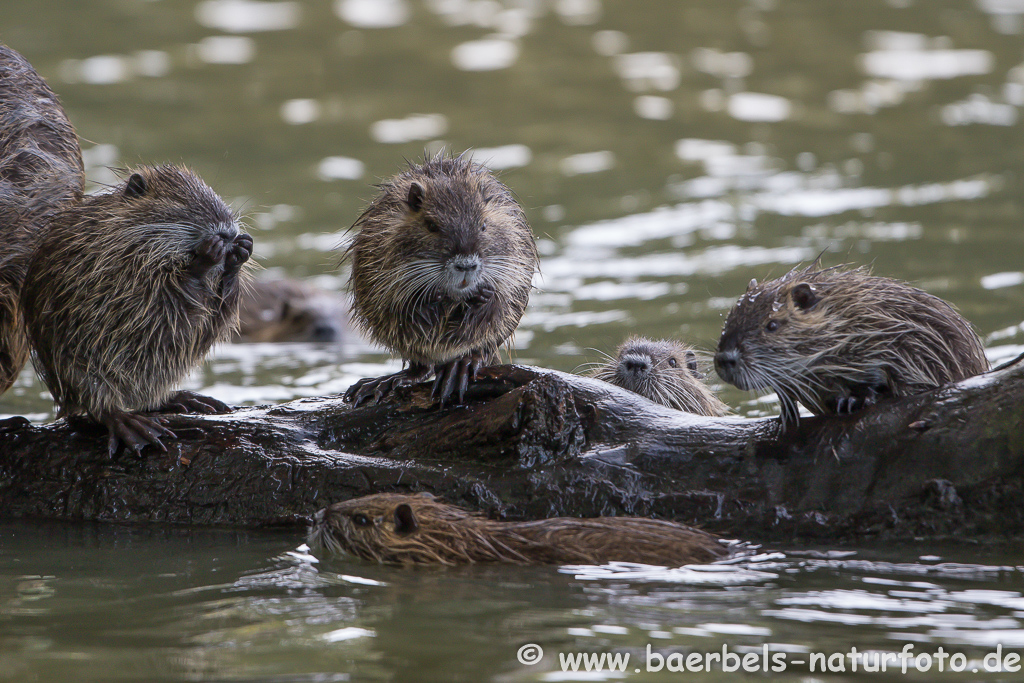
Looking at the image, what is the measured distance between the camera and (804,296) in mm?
4711

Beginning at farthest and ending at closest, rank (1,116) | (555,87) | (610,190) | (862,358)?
(555,87) < (610,190) < (1,116) < (862,358)

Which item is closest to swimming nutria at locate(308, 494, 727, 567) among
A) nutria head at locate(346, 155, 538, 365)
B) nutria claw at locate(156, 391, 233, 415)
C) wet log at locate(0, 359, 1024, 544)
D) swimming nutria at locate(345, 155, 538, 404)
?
wet log at locate(0, 359, 1024, 544)

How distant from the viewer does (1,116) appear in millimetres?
5641

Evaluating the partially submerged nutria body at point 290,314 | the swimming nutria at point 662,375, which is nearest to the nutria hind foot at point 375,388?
the swimming nutria at point 662,375

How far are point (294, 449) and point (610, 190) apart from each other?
23.1ft

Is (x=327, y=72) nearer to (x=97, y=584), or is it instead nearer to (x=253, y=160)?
(x=253, y=160)

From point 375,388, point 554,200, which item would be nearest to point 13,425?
point 375,388

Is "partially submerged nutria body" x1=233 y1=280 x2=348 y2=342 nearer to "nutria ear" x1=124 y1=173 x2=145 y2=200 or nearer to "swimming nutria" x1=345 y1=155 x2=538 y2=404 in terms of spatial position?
"swimming nutria" x1=345 y1=155 x2=538 y2=404

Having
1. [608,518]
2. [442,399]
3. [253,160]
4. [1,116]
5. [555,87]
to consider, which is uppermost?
[555,87]

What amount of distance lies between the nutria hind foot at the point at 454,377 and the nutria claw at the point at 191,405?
930 mm

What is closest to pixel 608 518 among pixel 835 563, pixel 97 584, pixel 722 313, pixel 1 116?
pixel 835 563

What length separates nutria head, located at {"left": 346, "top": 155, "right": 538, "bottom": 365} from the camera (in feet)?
16.7

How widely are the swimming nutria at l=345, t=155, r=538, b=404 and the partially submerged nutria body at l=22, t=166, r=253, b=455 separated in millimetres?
594

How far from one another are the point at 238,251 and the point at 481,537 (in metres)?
1.51
